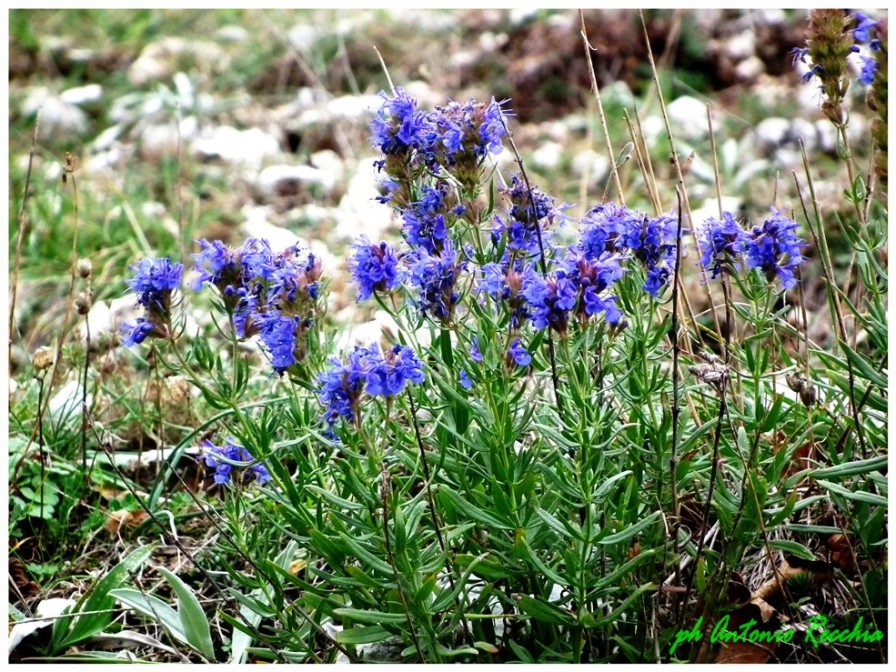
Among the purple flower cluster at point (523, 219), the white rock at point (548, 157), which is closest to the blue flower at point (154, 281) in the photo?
the purple flower cluster at point (523, 219)

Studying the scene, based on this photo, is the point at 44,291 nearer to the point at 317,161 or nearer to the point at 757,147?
the point at 317,161

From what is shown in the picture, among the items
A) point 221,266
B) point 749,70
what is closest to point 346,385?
point 221,266

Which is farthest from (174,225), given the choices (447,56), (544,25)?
(544,25)

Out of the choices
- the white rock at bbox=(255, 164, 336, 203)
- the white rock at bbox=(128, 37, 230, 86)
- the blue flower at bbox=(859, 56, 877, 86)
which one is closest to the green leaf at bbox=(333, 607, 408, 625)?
the blue flower at bbox=(859, 56, 877, 86)

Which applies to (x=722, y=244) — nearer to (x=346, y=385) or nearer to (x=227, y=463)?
(x=346, y=385)

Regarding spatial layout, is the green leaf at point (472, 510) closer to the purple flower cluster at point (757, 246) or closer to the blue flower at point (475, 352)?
the blue flower at point (475, 352)

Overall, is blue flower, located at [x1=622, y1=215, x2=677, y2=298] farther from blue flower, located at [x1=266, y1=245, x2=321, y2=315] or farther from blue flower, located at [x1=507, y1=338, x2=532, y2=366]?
blue flower, located at [x1=266, y1=245, x2=321, y2=315]
